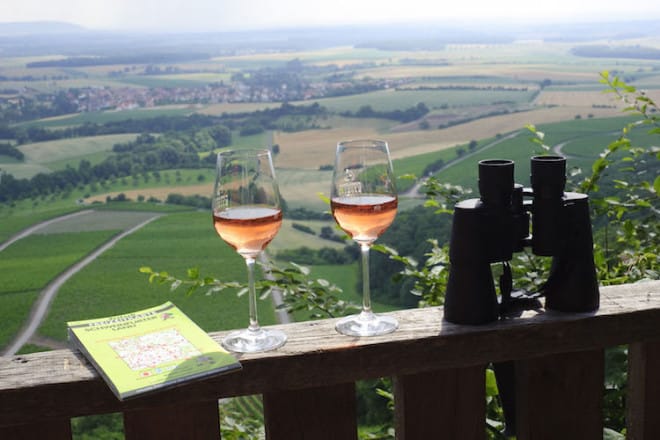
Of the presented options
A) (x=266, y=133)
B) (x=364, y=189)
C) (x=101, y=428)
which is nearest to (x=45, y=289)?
(x=266, y=133)

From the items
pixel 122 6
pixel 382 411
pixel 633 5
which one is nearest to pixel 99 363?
pixel 382 411

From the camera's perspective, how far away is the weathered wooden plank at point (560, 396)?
3.85 feet

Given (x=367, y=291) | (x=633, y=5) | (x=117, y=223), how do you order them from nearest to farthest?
(x=367, y=291), (x=633, y=5), (x=117, y=223)

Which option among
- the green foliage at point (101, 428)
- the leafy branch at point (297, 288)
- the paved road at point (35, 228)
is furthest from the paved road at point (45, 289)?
the leafy branch at point (297, 288)

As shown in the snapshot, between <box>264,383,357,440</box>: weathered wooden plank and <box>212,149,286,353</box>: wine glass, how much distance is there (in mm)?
84

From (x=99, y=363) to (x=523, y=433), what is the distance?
0.68 metres

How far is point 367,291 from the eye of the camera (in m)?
1.11

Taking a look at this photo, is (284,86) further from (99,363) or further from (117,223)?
(99,363)

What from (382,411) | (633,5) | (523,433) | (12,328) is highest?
(633,5)

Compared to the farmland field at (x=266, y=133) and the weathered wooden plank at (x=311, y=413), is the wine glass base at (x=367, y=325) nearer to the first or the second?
the weathered wooden plank at (x=311, y=413)

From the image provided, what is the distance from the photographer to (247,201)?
104 centimetres

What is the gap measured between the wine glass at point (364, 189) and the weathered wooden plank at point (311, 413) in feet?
0.34

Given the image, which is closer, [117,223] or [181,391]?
[181,391]

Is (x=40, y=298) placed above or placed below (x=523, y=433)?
below
